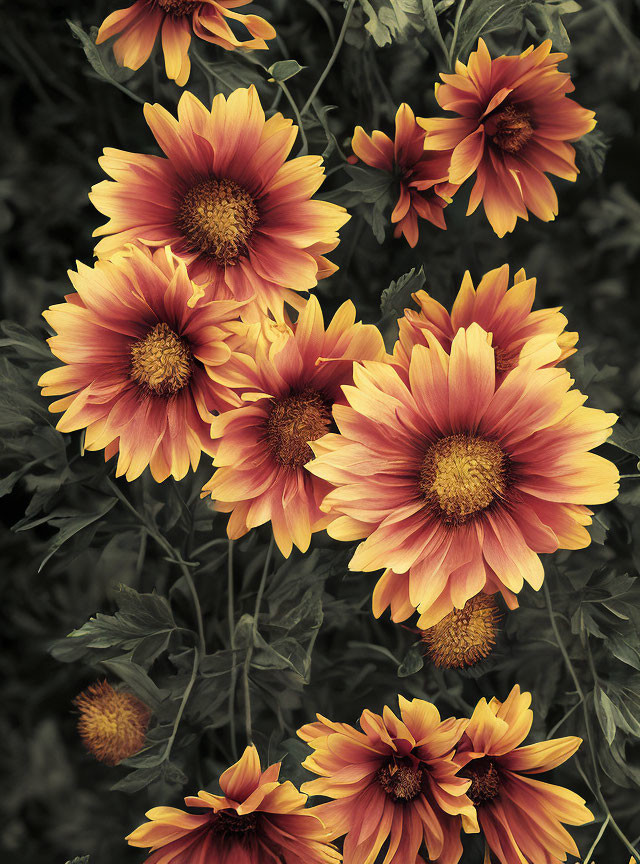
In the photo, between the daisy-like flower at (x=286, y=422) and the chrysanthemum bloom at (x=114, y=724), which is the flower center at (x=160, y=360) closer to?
the daisy-like flower at (x=286, y=422)

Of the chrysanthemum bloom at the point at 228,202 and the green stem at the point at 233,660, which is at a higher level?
the chrysanthemum bloom at the point at 228,202

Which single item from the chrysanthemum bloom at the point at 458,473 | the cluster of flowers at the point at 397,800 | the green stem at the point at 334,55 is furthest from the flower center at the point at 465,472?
the green stem at the point at 334,55

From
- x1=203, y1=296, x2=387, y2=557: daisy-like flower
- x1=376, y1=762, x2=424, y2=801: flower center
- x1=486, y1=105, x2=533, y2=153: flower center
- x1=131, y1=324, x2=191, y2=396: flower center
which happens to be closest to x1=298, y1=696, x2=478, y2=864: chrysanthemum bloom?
x1=376, y1=762, x2=424, y2=801: flower center

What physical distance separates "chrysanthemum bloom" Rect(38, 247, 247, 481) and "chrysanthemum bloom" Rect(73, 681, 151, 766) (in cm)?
18

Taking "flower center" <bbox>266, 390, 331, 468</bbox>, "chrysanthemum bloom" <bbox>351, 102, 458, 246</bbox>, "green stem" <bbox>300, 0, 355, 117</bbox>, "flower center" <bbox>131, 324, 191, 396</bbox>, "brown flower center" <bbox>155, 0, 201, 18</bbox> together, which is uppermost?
"brown flower center" <bbox>155, 0, 201, 18</bbox>

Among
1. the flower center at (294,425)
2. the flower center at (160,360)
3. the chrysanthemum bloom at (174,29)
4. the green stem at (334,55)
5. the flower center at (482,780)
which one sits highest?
the chrysanthemum bloom at (174,29)

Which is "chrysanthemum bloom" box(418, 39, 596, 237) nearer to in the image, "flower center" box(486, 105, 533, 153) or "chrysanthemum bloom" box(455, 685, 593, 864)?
"flower center" box(486, 105, 533, 153)

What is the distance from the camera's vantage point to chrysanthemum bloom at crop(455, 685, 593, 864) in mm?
427

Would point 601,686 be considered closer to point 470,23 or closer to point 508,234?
point 508,234

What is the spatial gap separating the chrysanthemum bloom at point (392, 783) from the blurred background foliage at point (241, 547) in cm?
4

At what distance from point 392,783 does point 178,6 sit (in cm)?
48

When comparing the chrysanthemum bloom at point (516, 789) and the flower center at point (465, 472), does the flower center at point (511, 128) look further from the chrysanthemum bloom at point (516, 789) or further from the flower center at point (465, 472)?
the chrysanthemum bloom at point (516, 789)

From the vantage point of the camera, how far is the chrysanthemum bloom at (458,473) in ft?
1.25

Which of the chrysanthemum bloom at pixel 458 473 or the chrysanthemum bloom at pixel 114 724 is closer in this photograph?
the chrysanthemum bloom at pixel 458 473
